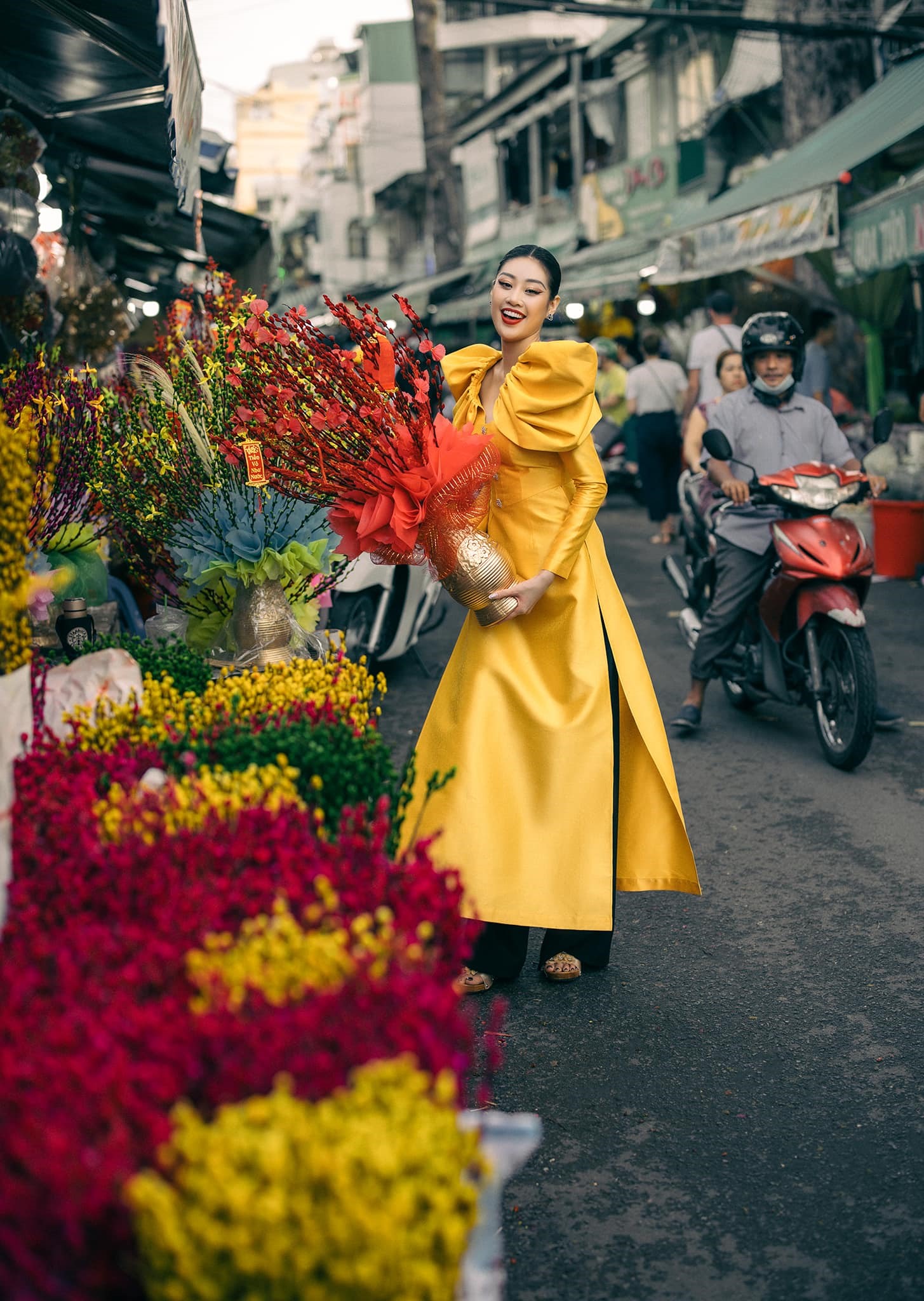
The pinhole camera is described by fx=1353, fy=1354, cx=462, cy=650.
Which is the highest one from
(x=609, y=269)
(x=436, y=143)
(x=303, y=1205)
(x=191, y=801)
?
(x=436, y=143)

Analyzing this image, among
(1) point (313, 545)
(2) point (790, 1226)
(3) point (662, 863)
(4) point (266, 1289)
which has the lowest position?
(2) point (790, 1226)

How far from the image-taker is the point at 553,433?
3.81m

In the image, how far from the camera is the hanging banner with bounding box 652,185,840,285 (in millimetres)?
12031

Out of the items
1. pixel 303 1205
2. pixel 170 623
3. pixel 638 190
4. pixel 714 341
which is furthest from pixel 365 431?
pixel 638 190

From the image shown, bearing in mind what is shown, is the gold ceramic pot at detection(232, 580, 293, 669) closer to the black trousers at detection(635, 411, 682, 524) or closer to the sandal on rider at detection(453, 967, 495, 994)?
the sandal on rider at detection(453, 967, 495, 994)

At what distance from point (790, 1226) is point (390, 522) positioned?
1805 mm

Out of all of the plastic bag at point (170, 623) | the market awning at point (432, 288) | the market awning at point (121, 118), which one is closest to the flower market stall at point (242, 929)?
the plastic bag at point (170, 623)

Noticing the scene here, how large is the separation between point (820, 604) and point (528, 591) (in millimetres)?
2837

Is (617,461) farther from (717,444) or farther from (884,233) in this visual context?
(717,444)

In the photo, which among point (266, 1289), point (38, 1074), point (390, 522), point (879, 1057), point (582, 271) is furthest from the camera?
point (582, 271)

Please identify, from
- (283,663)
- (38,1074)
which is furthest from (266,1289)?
(283,663)

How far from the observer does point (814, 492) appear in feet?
20.7

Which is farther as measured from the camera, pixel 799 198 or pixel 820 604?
pixel 799 198

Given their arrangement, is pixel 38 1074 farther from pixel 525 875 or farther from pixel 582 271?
pixel 582 271
